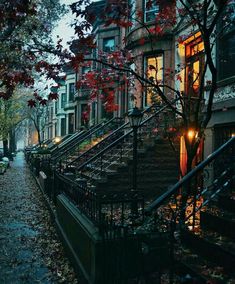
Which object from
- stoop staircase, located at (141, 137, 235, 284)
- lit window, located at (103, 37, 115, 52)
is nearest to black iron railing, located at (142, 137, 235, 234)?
stoop staircase, located at (141, 137, 235, 284)

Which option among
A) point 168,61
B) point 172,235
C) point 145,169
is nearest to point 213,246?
point 172,235

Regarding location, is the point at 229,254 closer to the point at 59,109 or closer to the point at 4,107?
the point at 4,107

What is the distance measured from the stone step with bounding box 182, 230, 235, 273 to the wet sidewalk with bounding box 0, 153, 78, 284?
7.55 feet

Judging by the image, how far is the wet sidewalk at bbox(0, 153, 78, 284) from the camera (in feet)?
21.2

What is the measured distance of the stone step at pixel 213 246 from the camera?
15.6 ft

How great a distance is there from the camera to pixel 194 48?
13.7 meters

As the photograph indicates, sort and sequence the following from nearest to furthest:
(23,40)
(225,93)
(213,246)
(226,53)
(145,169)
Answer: (213,246), (225,93), (226,53), (145,169), (23,40)

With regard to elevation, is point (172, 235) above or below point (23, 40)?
below

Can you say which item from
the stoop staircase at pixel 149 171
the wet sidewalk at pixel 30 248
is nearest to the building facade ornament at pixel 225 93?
the stoop staircase at pixel 149 171

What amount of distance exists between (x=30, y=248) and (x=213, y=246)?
→ 4815 mm

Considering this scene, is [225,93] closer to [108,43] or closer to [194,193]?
[194,193]

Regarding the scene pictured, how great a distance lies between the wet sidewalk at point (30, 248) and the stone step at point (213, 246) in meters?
2.30

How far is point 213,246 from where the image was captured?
514cm

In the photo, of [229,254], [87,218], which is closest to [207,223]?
[229,254]
